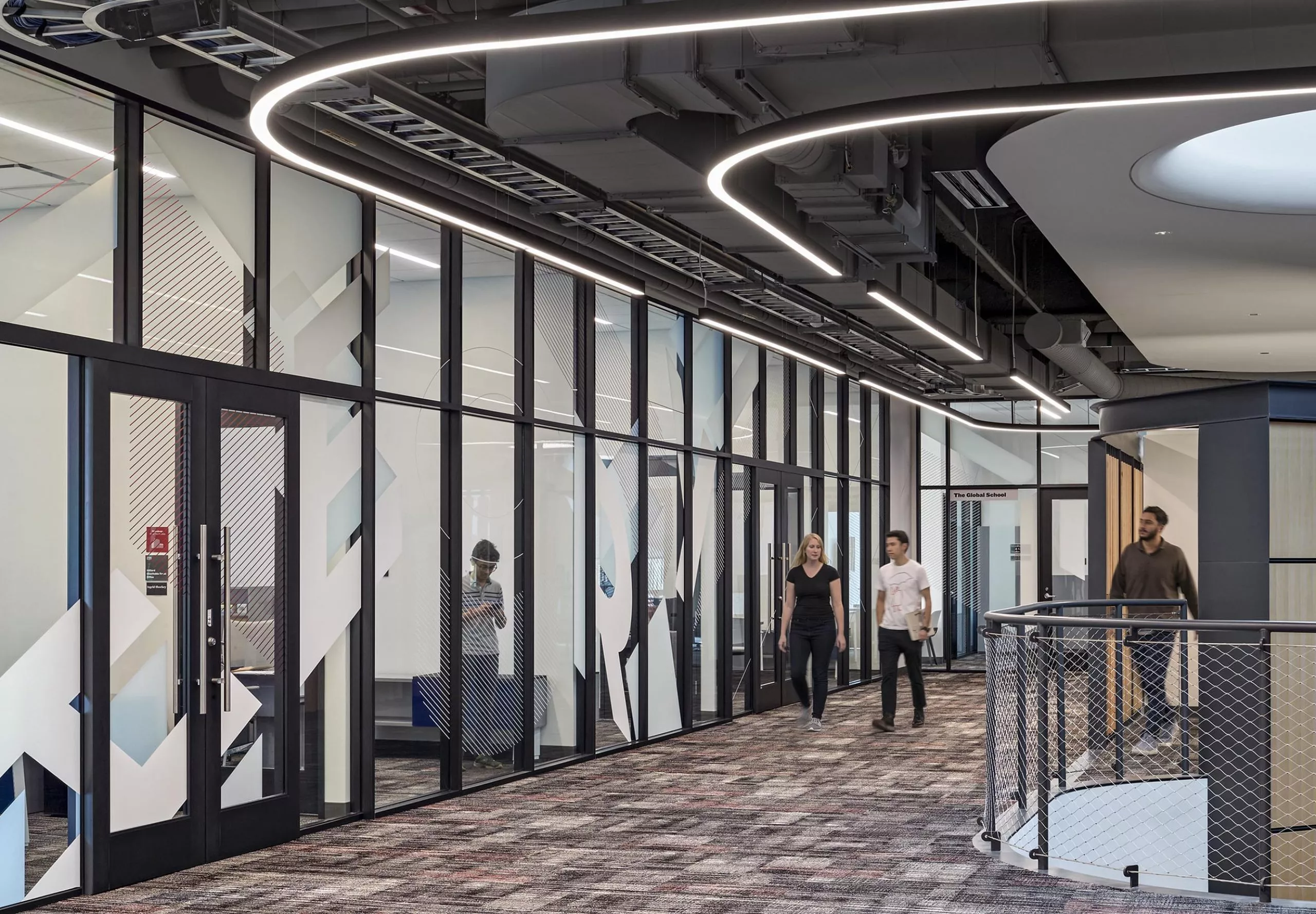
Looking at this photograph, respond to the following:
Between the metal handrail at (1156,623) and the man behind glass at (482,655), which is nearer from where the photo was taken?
Answer: the metal handrail at (1156,623)

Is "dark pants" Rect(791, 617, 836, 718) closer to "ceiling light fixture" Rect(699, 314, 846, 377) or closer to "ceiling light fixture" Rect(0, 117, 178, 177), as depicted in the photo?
"ceiling light fixture" Rect(699, 314, 846, 377)

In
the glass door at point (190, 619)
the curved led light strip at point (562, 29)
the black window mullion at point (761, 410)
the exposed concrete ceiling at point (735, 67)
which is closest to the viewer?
the curved led light strip at point (562, 29)

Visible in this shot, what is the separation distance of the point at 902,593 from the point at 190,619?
20.2ft

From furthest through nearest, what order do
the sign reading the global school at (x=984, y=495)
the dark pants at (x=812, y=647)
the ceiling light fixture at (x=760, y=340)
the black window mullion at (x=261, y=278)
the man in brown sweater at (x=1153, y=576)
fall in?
the sign reading the global school at (x=984, y=495), the dark pants at (x=812, y=647), the ceiling light fixture at (x=760, y=340), the man in brown sweater at (x=1153, y=576), the black window mullion at (x=261, y=278)

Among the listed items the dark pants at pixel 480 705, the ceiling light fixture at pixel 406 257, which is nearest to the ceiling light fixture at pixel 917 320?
the ceiling light fixture at pixel 406 257

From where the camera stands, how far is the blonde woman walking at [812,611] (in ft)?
36.0

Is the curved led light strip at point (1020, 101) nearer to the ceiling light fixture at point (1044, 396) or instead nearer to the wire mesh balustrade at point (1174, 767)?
the wire mesh balustrade at point (1174, 767)

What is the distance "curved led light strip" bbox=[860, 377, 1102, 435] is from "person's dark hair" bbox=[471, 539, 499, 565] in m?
6.61

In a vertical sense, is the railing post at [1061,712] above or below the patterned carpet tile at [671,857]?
above

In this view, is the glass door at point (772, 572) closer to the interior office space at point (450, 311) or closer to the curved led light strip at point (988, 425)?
the interior office space at point (450, 311)

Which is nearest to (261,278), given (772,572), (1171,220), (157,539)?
(157,539)

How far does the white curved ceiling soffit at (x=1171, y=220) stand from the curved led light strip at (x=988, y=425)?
275cm

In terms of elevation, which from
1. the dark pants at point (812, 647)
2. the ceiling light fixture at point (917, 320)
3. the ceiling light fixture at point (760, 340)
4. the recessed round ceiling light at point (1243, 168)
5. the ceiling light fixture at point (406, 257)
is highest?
the recessed round ceiling light at point (1243, 168)

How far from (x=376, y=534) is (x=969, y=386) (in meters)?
9.61
